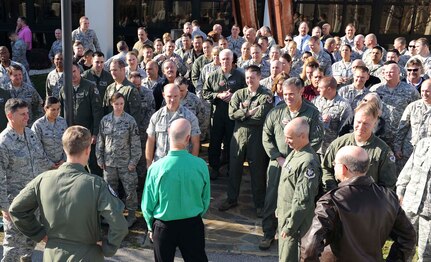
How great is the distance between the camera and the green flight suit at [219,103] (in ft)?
24.3

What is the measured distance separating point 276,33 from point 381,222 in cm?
1146

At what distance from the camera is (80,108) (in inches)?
263

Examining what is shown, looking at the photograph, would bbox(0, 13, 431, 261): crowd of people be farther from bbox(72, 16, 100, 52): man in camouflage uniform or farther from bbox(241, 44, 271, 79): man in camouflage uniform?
bbox(72, 16, 100, 52): man in camouflage uniform

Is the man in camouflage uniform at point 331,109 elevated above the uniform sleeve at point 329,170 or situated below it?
above

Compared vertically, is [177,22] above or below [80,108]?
above

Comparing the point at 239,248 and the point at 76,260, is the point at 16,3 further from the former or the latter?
the point at 76,260

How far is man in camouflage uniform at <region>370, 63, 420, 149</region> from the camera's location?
262 inches

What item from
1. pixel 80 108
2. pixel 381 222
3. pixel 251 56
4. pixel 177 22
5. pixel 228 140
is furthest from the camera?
pixel 177 22

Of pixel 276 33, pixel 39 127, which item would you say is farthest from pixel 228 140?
pixel 276 33

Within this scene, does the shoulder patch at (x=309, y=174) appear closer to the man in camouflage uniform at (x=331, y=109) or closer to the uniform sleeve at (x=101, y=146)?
the man in camouflage uniform at (x=331, y=109)

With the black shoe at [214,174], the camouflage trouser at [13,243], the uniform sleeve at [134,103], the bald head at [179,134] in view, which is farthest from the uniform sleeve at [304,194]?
the black shoe at [214,174]

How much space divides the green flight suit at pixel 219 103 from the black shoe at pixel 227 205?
1.09 m

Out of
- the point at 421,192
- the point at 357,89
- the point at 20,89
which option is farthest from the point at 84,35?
the point at 421,192

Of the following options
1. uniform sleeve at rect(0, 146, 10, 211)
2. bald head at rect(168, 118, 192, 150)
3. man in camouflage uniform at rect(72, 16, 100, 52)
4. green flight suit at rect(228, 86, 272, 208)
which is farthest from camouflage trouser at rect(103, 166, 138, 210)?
man in camouflage uniform at rect(72, 16, 100, 52)
